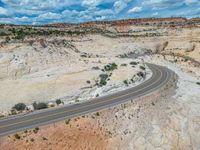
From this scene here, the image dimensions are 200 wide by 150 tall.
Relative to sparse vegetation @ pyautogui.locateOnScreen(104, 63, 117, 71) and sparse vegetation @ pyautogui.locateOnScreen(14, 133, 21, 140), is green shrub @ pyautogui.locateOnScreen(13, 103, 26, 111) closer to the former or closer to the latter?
sparse vegetation @ pyautogui.locateOnScreen(14, 133, 21, 140)

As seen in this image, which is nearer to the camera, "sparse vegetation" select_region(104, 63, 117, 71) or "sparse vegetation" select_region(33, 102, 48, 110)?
"sparse vegetation" select_region(33, 102, 48, 110)

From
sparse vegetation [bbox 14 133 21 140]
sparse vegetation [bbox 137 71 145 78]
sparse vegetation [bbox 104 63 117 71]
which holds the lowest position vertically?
sparse vegetation [bbox 137 71 145 78]

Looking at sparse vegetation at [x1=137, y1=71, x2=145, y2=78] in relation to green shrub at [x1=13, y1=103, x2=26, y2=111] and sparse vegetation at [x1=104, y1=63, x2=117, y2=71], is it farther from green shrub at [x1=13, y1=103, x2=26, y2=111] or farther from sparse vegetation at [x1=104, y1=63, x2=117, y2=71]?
green shrub at [x1=13, y1=103, x2=26, y2=111]

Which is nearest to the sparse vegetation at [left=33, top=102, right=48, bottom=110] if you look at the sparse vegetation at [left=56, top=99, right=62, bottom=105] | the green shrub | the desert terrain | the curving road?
the green shrub

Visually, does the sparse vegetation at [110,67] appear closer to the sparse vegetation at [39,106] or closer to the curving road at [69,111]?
the curving road at [69,111]

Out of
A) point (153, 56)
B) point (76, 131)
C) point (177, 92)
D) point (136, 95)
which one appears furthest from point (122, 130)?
point (153, 56)

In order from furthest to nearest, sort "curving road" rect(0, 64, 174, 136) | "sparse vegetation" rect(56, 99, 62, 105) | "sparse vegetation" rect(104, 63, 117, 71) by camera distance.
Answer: "sparse vegetation" rect(104, 63, 117, 71) → "sparse vegetation" rect(56, 99, 62, 105) → "curving road" rect(0, 64, 174, 136)

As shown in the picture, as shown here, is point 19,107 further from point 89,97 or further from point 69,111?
point 89,97

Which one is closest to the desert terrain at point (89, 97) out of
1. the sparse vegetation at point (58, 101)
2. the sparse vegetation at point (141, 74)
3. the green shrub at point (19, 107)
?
the sparse vegetation at point (141, 74)

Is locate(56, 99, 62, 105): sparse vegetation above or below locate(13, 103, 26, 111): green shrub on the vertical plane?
below

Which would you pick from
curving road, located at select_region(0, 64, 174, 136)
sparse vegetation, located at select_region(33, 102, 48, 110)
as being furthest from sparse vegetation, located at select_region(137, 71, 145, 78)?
sparse vegetation, located at select_region(33, 102, 48, 110)

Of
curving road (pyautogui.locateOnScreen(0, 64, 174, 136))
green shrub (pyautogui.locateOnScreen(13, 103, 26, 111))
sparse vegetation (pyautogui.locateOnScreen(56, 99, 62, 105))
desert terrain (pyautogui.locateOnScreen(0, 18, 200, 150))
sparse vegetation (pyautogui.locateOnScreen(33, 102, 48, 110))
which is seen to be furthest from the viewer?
sparse vegetation (pyautogui.locateOnScreen(56, 99, 62, 105))
